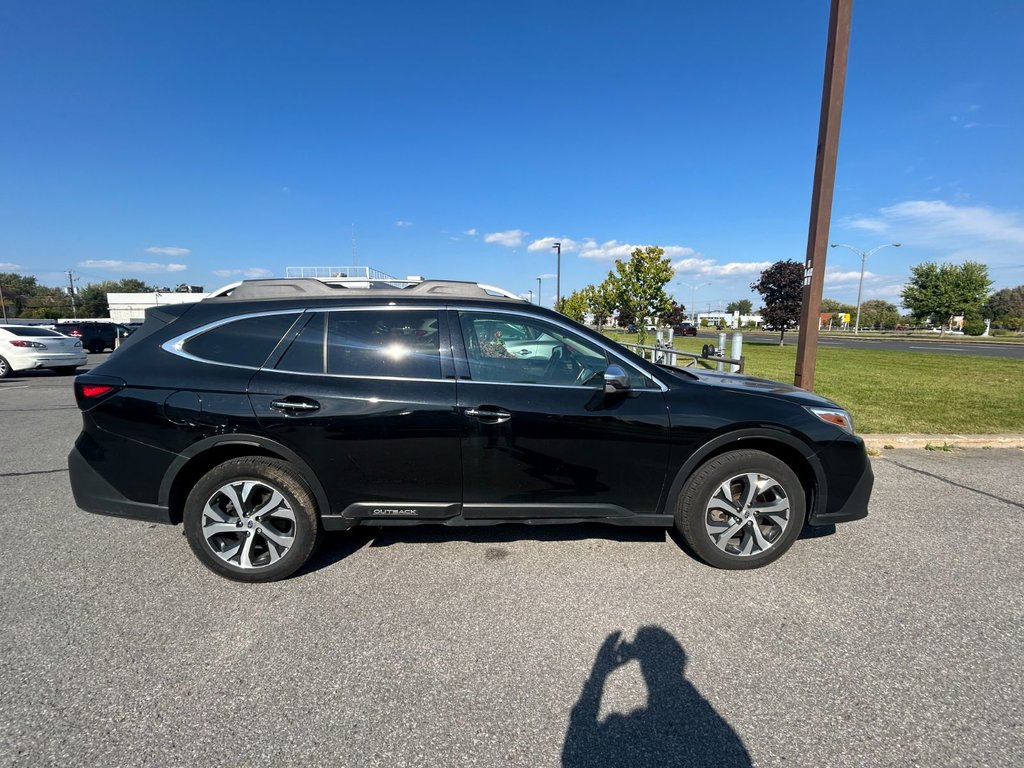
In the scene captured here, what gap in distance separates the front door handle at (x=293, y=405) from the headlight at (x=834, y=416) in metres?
3.12

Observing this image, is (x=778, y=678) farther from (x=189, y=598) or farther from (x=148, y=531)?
(x=148, y=531)

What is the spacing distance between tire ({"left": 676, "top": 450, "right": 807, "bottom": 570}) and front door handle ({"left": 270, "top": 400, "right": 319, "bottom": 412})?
92.0 inches

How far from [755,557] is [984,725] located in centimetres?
126

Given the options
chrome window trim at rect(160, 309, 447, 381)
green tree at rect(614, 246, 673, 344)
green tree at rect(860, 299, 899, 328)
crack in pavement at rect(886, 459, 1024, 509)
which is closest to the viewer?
chrome window trim at rect(160, 309, 447, 381)

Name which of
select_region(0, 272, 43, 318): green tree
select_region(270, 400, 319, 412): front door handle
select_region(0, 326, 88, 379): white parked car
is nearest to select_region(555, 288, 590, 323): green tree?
select_region(0, 326, 88, 379): white parked car

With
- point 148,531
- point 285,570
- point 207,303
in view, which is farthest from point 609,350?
point 148,531

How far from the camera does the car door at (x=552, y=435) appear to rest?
290 cm

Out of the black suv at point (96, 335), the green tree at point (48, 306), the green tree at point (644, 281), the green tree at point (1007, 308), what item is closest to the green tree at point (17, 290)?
the green tree at point (48, 306)

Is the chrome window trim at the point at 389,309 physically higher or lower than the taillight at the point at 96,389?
higher

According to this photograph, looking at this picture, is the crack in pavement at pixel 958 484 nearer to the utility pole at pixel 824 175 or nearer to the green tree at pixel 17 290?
the utility pole at pixel 824 175

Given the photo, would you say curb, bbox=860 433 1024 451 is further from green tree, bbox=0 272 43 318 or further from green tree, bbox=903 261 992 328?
green tree, bbox=0 272 43 318

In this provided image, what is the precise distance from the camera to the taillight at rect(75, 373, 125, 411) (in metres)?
2.88

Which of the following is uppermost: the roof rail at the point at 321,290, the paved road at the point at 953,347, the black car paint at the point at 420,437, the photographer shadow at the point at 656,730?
the roof rail at the point at 321,290

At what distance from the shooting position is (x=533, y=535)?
363 centimetres
